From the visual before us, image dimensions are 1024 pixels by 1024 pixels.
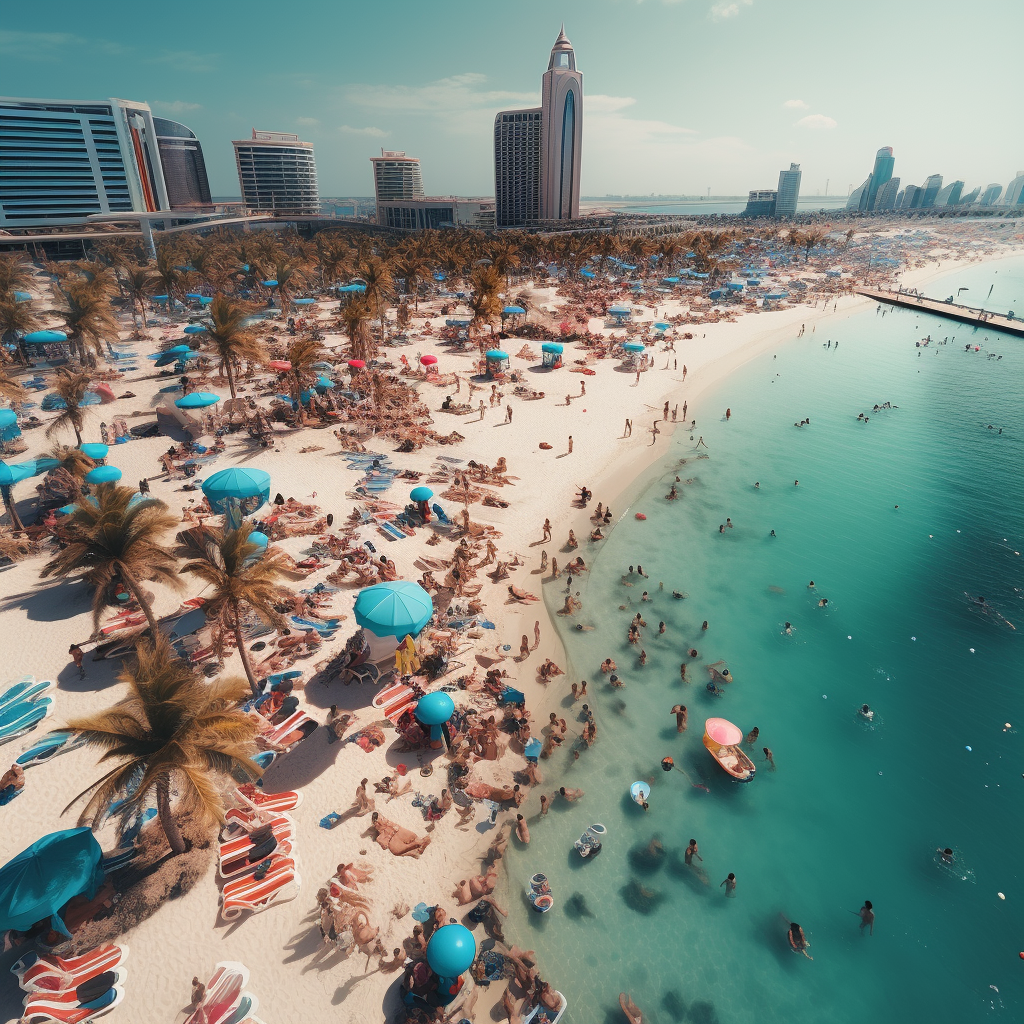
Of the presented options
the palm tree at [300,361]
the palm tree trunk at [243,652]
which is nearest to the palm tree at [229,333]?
the palm tree at [300,361]

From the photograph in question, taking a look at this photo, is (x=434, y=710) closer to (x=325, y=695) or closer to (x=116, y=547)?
(x=325, y=695)

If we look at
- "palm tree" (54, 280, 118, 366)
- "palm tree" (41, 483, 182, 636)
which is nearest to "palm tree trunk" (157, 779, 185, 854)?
"palm tree" (41, 483, 182, 636)

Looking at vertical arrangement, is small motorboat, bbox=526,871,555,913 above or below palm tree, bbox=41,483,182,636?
below

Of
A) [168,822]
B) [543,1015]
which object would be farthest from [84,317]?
[543,1015]

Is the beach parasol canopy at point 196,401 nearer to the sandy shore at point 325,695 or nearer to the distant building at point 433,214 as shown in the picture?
the sandy shore at point 325,695

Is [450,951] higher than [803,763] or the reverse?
higher

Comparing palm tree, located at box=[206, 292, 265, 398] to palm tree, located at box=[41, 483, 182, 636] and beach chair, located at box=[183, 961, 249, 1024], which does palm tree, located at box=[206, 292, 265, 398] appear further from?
beach chair, located at box=[183, 961, 249, 1024]
